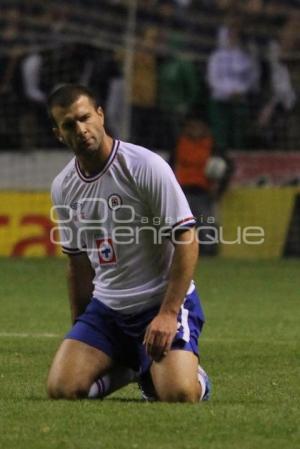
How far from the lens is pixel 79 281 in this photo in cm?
809

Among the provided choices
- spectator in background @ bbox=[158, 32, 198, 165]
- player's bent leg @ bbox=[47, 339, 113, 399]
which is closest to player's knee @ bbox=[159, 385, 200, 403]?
player's bent leg @ bbox=[47, 339, 113, 399]

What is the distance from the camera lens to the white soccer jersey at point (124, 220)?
749 centimetres

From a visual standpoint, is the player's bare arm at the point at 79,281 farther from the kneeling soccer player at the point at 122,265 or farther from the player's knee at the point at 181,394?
the player's knee at the point at 181,394

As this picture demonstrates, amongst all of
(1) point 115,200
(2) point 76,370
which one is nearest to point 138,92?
(1) point 115,200

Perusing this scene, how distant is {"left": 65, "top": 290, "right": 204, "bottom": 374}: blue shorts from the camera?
25.5 feet

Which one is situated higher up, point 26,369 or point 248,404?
point 248,404

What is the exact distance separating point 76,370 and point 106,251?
2.25ft

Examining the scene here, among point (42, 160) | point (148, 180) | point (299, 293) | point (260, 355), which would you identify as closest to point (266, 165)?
point (42, 160)

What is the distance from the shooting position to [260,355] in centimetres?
1009

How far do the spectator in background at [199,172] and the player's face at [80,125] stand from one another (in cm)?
1156

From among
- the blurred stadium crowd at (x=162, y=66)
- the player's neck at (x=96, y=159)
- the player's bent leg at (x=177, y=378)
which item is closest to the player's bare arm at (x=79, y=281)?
the player's neck at (x=96, y=159)

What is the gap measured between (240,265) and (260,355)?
26.6 feet

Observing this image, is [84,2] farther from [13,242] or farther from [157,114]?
[13,242]

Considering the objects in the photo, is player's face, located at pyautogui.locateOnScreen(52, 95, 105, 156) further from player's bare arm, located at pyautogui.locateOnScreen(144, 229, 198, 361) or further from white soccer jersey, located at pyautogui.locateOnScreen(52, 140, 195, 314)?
player's bare arm, located at pyautogui.locateOnScreen(144, 229, 198, 361)
